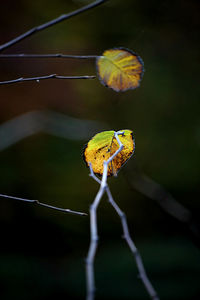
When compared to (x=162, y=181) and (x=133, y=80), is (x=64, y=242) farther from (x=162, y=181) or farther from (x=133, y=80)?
(x=133, y=80)

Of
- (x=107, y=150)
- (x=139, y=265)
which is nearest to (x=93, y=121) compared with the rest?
(x=107, y=150)

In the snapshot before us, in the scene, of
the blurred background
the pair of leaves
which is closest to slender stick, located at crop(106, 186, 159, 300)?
the pair of leaves

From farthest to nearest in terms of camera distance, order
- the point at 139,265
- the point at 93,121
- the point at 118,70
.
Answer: the point at 93,121, the point at 118,70, the point at 139,265

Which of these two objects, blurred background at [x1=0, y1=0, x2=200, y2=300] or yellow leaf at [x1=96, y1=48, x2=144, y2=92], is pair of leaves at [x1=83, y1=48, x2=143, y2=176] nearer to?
yellow leaf at [x1=96, y1=48, x2=144, y2=92]

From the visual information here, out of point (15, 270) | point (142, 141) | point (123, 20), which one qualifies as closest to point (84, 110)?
point (142, 141)

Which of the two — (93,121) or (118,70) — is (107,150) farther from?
(93,121)

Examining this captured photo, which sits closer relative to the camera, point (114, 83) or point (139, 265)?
point (139, 265)
